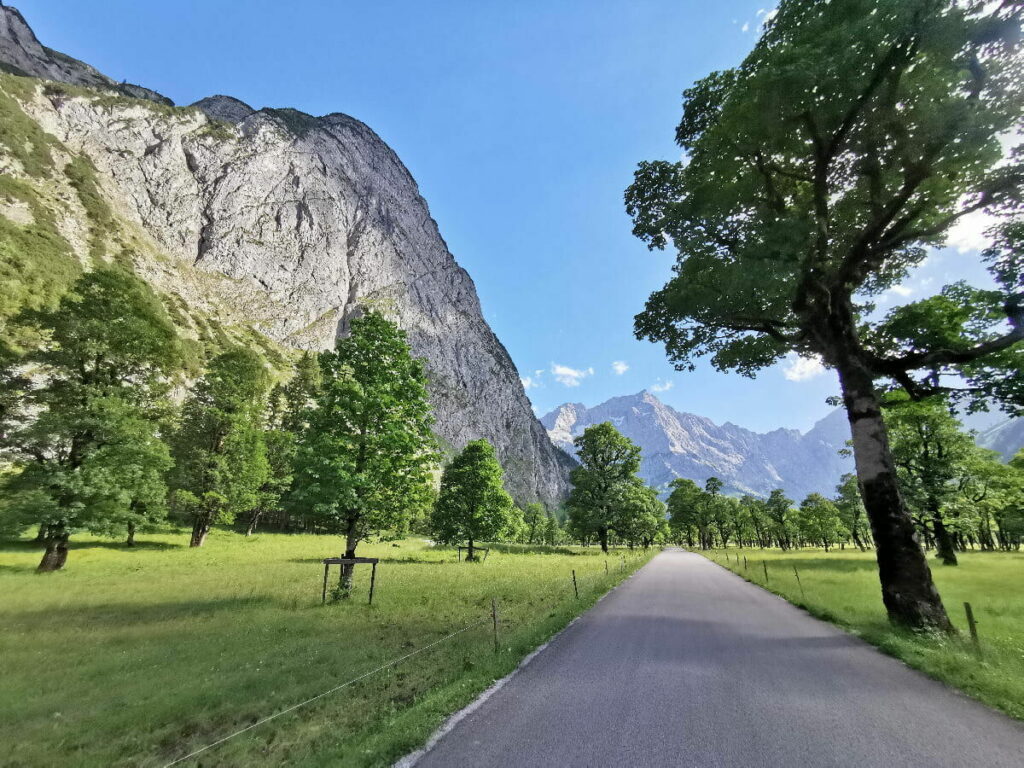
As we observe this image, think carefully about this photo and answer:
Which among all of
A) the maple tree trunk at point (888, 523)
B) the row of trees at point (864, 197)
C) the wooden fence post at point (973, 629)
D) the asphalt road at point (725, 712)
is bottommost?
the asphalt road at point (725, 712)

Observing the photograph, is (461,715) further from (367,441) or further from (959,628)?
(367,441)

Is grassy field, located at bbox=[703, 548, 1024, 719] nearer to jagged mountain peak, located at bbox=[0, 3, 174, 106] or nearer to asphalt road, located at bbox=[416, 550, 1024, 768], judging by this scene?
asphalt road, located at bbox=[416, 550, 1024, 768]

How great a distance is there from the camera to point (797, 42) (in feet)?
32.5

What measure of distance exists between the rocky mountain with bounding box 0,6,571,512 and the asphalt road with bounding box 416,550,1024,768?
80.8 metres

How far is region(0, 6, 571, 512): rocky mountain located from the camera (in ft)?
322

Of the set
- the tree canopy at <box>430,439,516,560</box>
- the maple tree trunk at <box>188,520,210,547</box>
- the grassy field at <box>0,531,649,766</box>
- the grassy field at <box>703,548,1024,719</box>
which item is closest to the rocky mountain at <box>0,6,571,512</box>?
the tree canopy at <box>430,439,516,560</box>

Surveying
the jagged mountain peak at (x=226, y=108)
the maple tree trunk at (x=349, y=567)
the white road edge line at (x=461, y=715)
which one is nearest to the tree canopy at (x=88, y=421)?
the maple tree trunk at (x=349, y=567)

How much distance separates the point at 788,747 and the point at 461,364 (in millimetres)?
171771

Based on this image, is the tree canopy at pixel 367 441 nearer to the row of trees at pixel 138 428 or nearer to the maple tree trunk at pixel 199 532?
the row of trees at pixel 138 428

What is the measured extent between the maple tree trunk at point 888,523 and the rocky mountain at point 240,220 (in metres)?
79.2

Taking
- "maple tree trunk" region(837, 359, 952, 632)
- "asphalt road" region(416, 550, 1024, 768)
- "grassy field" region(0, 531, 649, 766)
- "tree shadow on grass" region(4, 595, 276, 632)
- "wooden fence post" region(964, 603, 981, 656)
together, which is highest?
"maple tree trunk" region(837, 359, 952, 632)

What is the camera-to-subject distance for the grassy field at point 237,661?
5.82m

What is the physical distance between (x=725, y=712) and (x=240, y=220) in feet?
552

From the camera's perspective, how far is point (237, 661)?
945 cm
